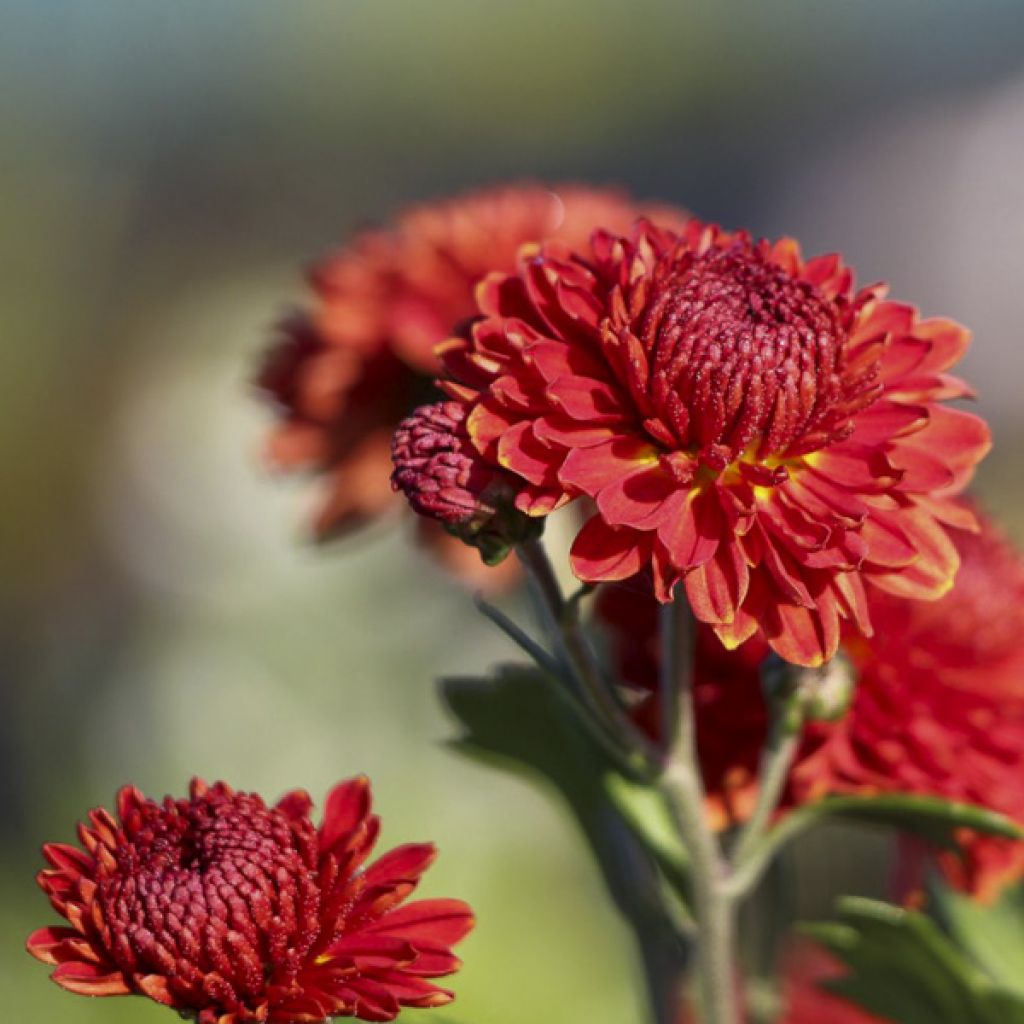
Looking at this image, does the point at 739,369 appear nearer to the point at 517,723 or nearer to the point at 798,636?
the point at 798,636

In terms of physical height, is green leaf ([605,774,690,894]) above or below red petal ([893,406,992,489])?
below

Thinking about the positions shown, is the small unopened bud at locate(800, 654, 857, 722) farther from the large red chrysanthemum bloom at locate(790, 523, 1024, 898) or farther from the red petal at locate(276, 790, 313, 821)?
the red petal at locate(276, 790, 313, 821)

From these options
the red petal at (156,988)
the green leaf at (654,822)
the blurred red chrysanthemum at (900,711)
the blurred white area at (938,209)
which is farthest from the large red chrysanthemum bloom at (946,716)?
the blurred white area at (938,209)

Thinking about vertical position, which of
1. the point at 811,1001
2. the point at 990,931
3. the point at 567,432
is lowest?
the point at 811,1001

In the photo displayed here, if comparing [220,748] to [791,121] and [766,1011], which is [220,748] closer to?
[766,1011]

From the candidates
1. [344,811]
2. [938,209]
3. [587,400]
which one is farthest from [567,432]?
[938,209]

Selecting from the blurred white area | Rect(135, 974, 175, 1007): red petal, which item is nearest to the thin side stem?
Rect(135, 974, 175, 1007): red petal
